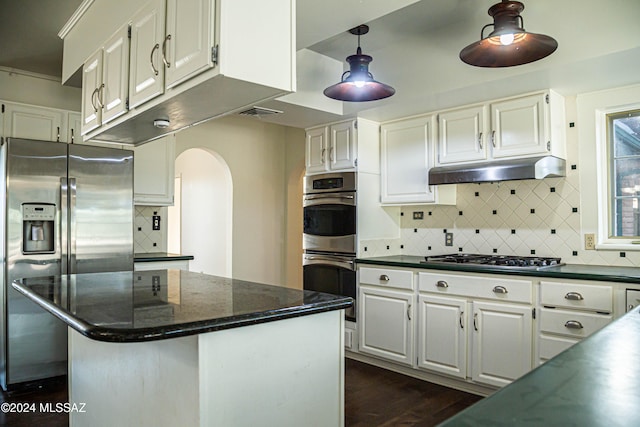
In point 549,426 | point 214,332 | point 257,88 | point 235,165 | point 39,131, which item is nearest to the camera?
point 549,426

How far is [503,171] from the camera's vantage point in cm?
307

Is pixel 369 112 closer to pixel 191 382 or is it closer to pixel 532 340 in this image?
pixel 532 340

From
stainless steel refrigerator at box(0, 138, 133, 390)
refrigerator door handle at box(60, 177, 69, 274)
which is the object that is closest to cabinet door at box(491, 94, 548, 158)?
stainless steel refrigerator at box(0, 138, 133, 390)

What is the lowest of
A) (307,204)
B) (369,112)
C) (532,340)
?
(532,340)

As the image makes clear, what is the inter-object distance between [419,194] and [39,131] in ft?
9.86

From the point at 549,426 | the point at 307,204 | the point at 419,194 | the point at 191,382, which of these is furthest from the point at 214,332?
the point at 307,204

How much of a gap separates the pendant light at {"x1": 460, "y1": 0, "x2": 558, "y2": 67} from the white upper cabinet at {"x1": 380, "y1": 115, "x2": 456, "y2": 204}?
1.53 metres

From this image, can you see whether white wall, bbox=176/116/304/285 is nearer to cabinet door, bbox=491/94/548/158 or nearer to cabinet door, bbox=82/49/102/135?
cabinet door, bbox=82/49/102/135

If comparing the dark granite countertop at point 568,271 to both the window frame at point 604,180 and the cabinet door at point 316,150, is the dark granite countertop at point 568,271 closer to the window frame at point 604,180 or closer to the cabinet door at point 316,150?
the window frame at point 604,180

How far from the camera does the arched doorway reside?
5.23 metres

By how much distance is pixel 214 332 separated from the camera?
1412 mm

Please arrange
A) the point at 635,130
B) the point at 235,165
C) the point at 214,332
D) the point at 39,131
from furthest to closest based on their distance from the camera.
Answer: the point at 235,165, the point at 39,131, the point at 635,130, the point at 214,332

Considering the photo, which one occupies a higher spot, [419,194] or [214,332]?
[419,194]

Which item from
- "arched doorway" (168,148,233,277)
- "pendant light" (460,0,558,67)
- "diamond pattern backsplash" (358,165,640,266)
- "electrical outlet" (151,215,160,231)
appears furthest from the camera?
"arched doorway" (168,148,233,277)
